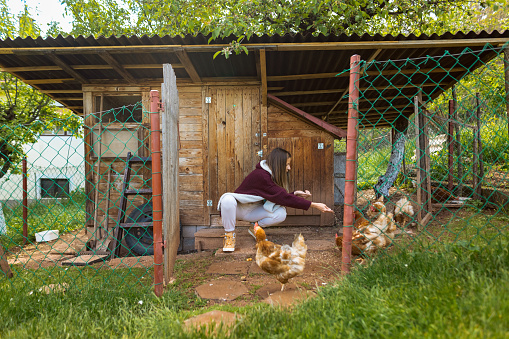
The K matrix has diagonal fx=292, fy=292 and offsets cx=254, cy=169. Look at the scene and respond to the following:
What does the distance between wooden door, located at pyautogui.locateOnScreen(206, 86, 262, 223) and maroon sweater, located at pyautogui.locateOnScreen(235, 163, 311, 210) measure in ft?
5.01

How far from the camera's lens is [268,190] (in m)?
3.87

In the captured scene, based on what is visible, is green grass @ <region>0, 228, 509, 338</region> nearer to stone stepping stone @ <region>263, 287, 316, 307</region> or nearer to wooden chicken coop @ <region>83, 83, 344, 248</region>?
stone stepping stone @ <region>263, 287, 316, 307</region>

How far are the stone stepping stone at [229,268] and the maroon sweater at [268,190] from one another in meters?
0.89

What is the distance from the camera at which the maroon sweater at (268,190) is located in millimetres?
3682

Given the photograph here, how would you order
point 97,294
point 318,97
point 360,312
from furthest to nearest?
point 318,97, point 97,294, point 360,312

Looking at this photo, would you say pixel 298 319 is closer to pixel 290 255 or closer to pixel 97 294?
pixel 290 255

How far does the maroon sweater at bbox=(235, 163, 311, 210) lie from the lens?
145 inches

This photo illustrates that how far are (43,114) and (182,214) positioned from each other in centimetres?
619

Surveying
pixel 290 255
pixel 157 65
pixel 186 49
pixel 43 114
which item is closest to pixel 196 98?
pixel 157 65

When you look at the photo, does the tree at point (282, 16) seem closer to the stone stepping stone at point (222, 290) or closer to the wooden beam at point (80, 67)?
the wooden beam at point (80, 67)

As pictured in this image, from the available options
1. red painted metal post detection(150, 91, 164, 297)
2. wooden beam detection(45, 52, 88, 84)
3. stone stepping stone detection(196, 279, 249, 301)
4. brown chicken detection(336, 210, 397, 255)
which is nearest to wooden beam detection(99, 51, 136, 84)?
wooden beam detection(45, 52, 88, 84)

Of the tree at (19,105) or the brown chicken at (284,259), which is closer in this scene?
the brown chicken at (284,259)

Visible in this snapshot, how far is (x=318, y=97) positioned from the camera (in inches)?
275

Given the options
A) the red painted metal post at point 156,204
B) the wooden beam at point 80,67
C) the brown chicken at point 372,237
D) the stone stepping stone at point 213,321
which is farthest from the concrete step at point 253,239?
the wooden beam at point 80,67
